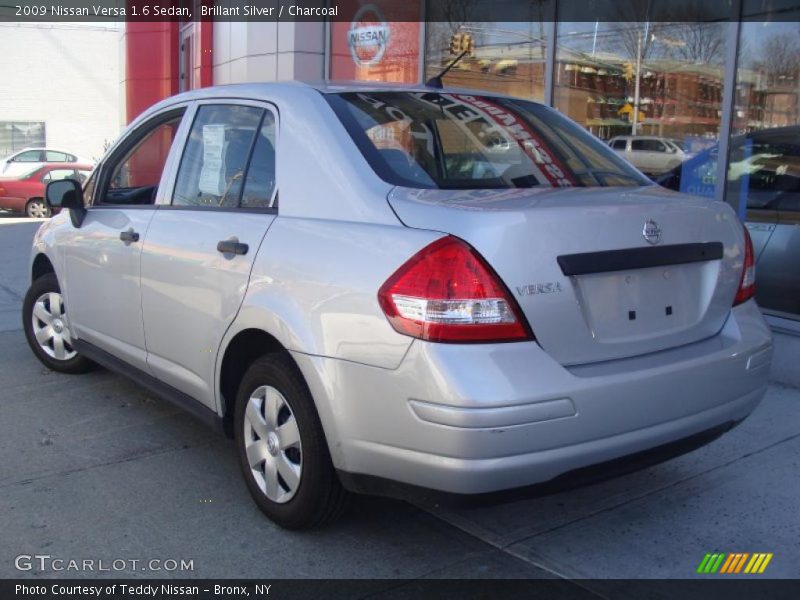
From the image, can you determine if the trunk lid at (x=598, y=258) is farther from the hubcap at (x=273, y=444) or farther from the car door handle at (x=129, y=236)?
the car door handle at (x=129, y=236)

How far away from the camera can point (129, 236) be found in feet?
13.9

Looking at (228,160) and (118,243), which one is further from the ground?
(228,160)

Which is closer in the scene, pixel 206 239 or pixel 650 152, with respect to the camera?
pixel 206 239

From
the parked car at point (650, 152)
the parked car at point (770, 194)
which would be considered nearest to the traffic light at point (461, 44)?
the parked car at point (650, 152)

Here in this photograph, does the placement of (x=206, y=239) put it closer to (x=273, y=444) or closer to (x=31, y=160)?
(x=273, y=444)

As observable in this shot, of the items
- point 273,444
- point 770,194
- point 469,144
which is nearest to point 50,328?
point 273,444

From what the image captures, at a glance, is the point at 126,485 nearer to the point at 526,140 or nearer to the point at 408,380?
the point at 408,380

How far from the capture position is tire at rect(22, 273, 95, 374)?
540 cm

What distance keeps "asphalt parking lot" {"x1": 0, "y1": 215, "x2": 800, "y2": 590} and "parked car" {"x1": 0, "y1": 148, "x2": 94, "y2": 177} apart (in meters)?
15.3

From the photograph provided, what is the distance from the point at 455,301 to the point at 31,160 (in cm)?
1901
